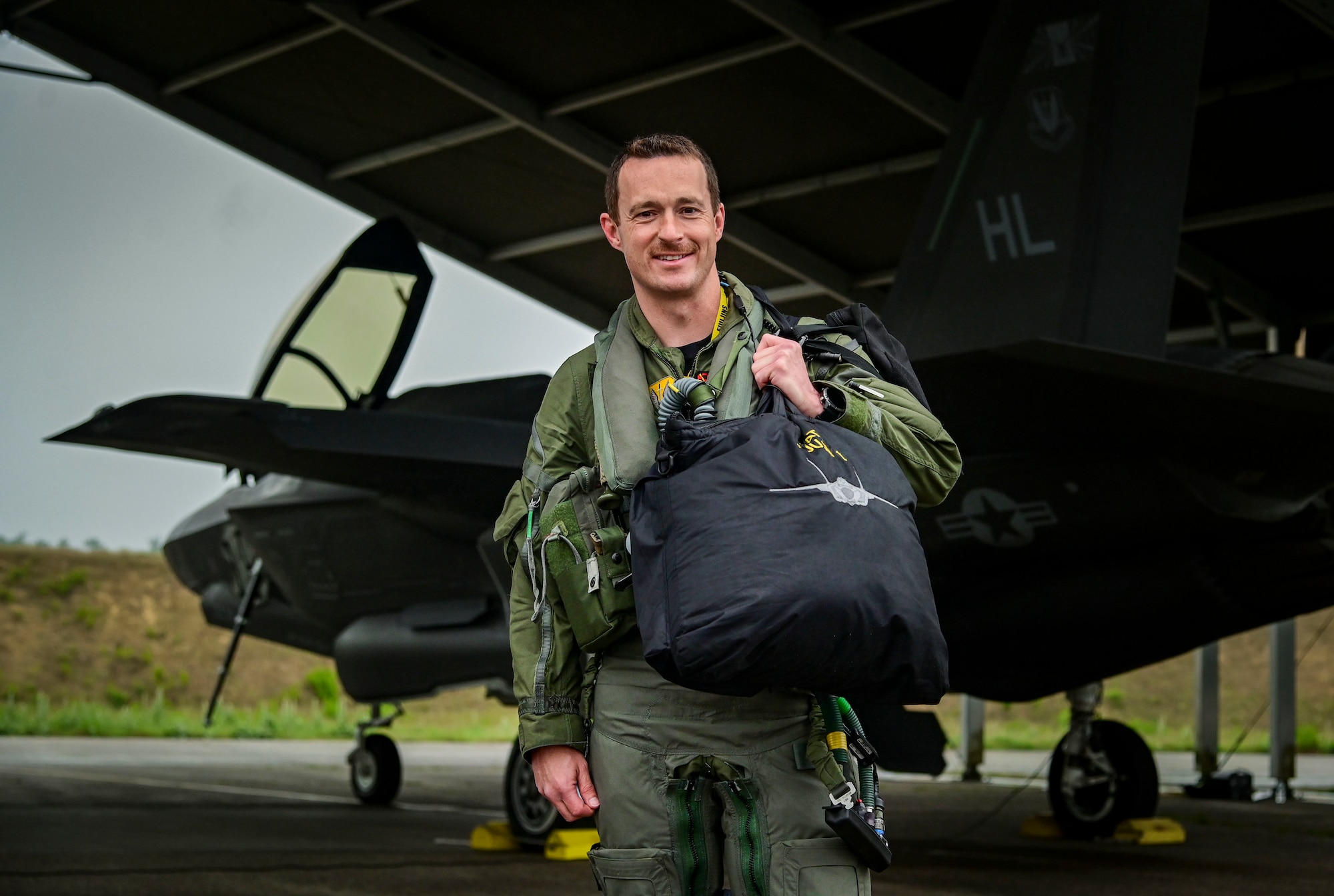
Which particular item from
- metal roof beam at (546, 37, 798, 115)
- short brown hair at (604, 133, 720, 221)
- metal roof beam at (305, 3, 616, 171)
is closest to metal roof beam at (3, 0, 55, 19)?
metal roof beam at (305, 3, 616, 171)

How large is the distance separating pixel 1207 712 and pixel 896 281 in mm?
8677

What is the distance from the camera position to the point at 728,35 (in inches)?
407

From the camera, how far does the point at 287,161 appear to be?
13.3m

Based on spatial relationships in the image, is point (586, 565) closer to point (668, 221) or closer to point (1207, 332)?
point (668, 221)

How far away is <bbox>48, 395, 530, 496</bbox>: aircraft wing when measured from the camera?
20.9 feet

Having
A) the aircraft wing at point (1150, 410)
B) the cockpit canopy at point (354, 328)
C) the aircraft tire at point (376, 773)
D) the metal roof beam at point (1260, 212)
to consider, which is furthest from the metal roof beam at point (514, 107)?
the aircraft wing at point (1150, 410)

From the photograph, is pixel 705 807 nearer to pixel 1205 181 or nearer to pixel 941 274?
pixel 941 274

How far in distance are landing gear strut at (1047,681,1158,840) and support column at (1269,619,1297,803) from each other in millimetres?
5136

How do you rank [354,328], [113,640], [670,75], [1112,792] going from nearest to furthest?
1. [1112,792]
2. [354,328]
3. [670,75]
4. [113,640]

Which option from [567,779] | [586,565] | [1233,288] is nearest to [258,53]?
[1233,288]

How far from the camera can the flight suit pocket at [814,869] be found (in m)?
1.90

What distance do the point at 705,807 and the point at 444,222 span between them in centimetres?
1298

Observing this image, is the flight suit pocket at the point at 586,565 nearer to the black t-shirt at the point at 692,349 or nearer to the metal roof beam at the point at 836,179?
the black t-shirt at the point at 692,349

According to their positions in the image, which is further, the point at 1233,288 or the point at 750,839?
the point at 1233,288
